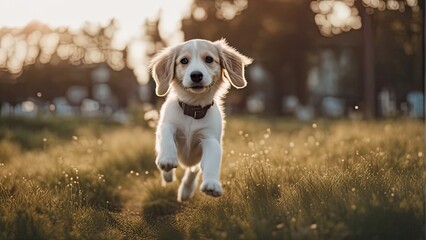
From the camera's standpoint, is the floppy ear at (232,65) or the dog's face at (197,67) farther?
the floppy ear at (232,65)

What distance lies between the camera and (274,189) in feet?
15.3

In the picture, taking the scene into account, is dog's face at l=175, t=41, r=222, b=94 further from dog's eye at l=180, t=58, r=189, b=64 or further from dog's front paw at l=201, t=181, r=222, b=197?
dog's front paw at l=201, t=181, r=222, b=197

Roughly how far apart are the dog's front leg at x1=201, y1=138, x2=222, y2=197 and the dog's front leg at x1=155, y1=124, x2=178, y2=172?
262mm

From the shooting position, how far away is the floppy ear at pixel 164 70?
17.4 ft

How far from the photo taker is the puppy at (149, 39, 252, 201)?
4.77 meters

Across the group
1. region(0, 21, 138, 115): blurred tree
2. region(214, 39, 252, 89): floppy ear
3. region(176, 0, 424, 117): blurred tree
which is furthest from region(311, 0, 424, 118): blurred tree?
region(0, 21, 138, 115): blurred tree

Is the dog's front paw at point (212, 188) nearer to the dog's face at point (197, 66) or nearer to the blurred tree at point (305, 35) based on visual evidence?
the dog's face at point (197, 66)

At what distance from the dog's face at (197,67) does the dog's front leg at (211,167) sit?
477 mm

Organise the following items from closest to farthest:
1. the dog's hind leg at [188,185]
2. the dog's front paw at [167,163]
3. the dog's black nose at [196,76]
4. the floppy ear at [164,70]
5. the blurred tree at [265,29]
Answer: the dog's front paw at [167,163] < the dog's black nose at [196,76] < the floppy ear at [164,70] < the dog's hind leg at [188,185] < the blurred tree at [265,29]

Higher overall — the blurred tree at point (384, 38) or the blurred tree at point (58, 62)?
the blurred tree at point (384, 38)

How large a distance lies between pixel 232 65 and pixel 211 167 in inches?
56.9

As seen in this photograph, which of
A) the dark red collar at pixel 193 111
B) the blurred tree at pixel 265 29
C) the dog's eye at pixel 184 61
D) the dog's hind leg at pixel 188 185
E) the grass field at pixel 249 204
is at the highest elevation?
the dog's eye at pixel 184 61

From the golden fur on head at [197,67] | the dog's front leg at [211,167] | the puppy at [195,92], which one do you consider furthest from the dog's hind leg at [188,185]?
the golden fur on head at [197,67]

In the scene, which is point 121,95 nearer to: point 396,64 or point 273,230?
point 396,64
